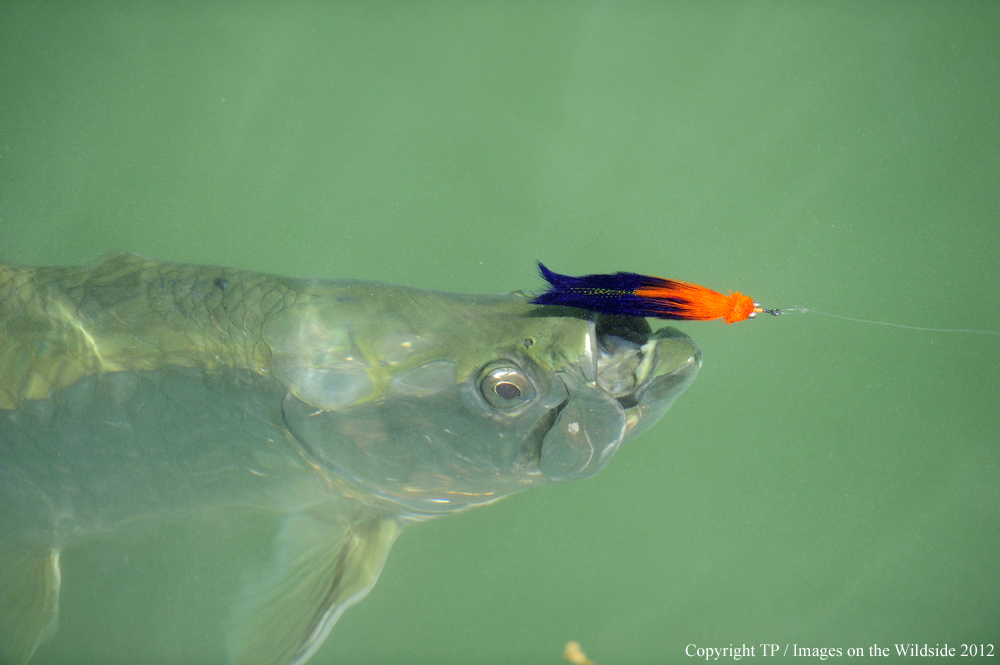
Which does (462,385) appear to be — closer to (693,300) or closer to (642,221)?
(693,300)

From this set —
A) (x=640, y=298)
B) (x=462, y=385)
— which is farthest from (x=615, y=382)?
(x=462, y=385)

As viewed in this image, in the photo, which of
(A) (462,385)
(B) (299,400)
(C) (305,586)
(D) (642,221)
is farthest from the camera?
(D) (642,221)

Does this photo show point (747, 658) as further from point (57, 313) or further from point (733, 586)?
point (57, 313)

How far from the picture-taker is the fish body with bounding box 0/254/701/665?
1888mm

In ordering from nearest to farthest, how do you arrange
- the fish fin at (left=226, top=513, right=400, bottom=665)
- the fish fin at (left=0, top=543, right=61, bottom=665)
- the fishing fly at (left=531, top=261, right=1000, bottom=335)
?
the fishing fly at (left=531, top=261, right=1000, bottom=335), the fish fin at (left=226, top=513, right=400, bottom=665), the fish fin at (left=0, top=543, right=61, bottom=665)

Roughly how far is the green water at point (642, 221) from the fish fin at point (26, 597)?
535 mm

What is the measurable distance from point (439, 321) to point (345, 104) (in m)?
2.27

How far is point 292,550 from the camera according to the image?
2.36m

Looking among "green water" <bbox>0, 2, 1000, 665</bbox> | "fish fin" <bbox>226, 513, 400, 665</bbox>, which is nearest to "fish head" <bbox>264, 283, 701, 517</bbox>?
"fish fin" <bbox>226, 513, 400, 665</bbox>

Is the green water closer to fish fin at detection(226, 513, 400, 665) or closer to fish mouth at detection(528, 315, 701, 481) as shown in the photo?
fish fin at detection(226, 513, 400, 665)

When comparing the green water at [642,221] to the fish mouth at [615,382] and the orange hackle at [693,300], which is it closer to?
the fish mouth at [615,382]

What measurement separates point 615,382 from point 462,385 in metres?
0.49

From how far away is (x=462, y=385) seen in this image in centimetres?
194

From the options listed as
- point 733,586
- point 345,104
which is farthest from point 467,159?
point 733,586
